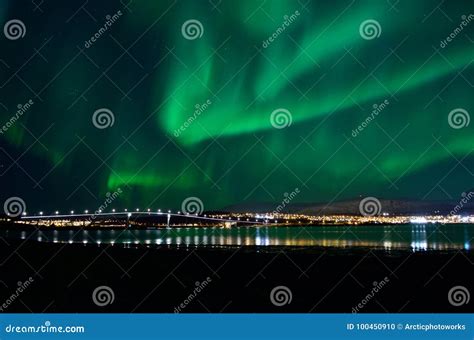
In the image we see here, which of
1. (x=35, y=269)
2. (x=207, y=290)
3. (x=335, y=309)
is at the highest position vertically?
(x=335, y=309)

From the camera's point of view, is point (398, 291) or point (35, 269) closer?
point (398, 291)

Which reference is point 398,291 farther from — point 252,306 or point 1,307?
point 1,307

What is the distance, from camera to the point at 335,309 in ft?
41.1

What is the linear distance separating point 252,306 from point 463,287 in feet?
23.0

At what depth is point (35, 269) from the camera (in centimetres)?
1909

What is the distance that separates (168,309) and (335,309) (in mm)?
4063
